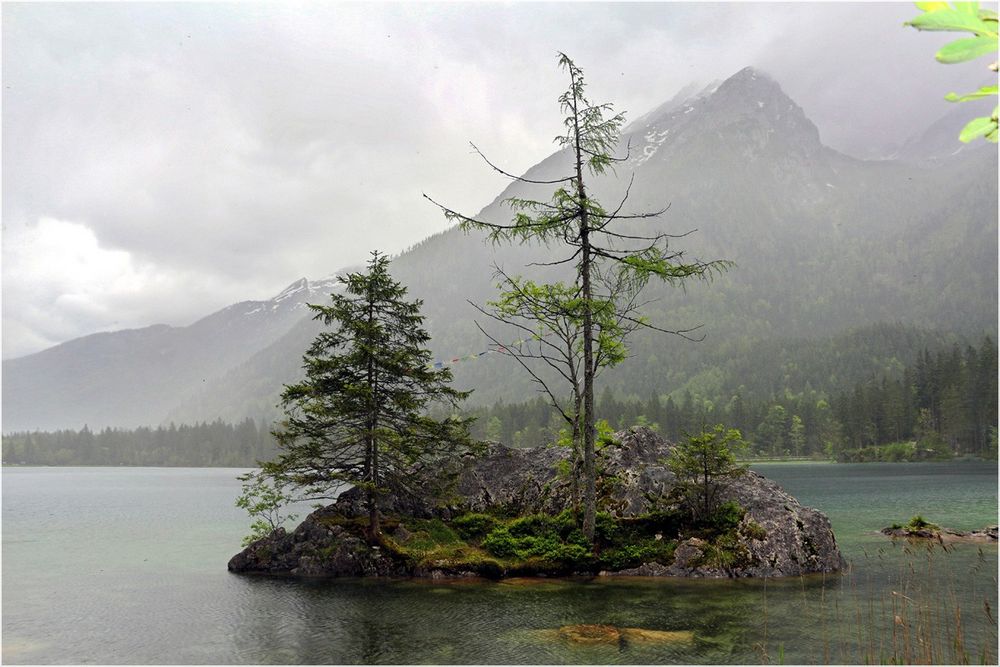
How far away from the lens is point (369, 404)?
22.6 meters

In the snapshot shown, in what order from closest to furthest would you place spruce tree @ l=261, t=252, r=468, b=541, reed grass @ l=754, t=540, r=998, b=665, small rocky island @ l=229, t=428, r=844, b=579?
1. reed grass @ l=754, t=540, r=998, b=665
2. small rocky island @ l=229, t=428, r=844, b=579
3. spruce tree @ l=261, t=252, r=468, b=541

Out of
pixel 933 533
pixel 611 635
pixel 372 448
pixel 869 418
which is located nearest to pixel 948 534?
pixel 933 533

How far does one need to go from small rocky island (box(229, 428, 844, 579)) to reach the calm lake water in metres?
1.12

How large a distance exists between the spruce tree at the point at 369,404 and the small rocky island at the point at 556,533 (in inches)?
51.3

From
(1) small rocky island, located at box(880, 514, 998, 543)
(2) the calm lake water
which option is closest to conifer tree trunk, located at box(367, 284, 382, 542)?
(2) the calm lake water

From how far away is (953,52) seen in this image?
5.61 feet

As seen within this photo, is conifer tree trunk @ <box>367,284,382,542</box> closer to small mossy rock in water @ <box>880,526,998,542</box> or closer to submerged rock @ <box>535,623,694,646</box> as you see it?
submerged rock @ <box>535,623,694,646</box>

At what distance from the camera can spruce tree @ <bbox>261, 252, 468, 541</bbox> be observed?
22.5m

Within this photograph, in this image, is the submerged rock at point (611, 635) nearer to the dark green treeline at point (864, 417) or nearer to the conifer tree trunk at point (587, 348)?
the conifer tree trunk at point (587, 348)

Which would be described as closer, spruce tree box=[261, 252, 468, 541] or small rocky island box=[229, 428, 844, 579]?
small rocky island box=[229, 428, 844, 579]

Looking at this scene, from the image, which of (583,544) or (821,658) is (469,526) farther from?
(821,658)

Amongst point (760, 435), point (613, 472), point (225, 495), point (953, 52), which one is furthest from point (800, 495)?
point (760, 435)

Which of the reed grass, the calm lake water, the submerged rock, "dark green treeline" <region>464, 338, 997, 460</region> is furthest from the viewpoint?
"dark green treeline" <region>464, 338, 997, 460</region>

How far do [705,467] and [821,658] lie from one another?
10.6 meters
